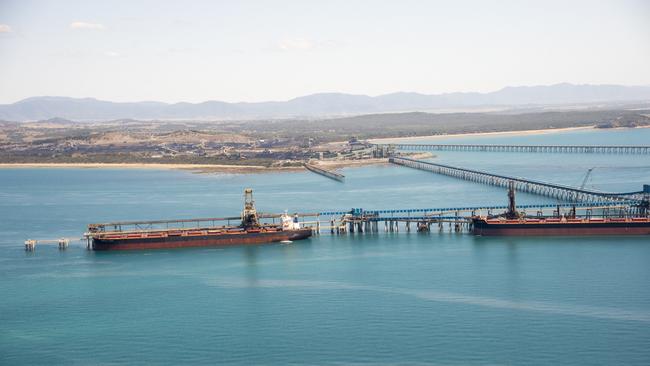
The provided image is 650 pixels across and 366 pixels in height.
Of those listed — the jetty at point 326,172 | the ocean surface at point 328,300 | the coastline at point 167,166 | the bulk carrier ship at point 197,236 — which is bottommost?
the ocean surface at point 328,300

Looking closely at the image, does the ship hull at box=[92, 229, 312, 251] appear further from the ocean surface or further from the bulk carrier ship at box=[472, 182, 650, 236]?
the bulk carrier ship at box=[472, 182, 650, 236]

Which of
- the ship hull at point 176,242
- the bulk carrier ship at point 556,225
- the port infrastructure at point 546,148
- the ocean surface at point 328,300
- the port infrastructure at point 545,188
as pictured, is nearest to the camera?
the ocean surface at point 328,300

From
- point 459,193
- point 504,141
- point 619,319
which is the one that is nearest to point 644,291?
point 619,319

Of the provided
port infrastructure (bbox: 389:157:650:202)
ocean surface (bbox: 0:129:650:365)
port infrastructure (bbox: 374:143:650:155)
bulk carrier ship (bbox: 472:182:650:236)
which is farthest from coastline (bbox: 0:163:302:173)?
bulk carrier ship (bbox: 472:182:650:236)

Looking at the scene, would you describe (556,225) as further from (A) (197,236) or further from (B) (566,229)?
(A) (197,236)

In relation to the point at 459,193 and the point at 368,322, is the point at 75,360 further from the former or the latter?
the point at 459,193

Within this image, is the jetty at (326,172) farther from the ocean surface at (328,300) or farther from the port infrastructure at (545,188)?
the ocean surface at (328,300)

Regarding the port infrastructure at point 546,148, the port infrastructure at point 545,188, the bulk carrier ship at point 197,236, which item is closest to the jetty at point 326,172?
the port infrastructure at point 545,188

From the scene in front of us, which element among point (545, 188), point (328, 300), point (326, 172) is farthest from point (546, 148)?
point (328, 300)
